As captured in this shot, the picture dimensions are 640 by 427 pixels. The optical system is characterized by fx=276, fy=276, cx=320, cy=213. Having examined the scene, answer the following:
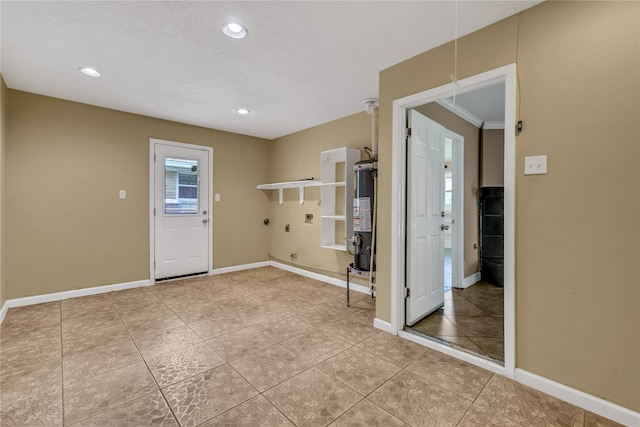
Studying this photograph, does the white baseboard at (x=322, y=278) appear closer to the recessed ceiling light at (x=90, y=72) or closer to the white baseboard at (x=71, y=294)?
the white baseboard at (x=71, y=294)

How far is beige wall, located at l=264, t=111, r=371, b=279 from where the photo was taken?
4023 mm

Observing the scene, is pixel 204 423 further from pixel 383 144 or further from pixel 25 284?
pixel 25 284

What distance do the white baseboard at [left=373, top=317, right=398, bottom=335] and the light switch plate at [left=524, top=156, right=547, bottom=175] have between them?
5.53ft

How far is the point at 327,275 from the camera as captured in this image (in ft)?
14.2

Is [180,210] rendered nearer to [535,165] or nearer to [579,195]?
[535,165]

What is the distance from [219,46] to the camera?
2264mm

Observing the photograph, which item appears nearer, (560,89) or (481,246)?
(560,89)

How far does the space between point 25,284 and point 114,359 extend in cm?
222

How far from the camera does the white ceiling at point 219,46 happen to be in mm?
1837

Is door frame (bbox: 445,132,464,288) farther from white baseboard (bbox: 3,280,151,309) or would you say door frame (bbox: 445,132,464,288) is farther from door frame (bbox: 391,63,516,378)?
white baseboard (bbox: 3,280,151,309)

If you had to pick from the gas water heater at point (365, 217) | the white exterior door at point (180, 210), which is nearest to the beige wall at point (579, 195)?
the gas water heater at point (365, 217)

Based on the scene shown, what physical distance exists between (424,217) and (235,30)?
2.32 metres

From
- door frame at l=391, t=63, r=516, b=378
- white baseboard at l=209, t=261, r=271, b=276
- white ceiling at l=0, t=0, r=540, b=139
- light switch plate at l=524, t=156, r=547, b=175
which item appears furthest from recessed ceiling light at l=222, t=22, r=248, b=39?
white baseboard at l=209, t=261, r=271, b=276

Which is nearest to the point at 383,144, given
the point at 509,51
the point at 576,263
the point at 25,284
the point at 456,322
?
the point at 509,51
